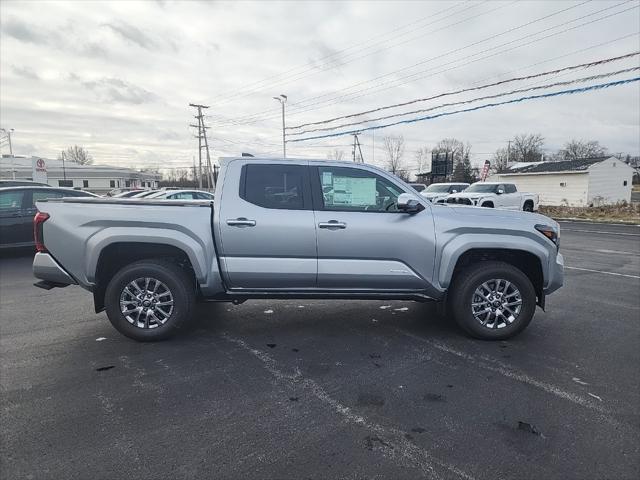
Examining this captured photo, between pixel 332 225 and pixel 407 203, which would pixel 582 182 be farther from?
pixel 332 225

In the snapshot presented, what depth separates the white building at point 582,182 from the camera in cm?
3316

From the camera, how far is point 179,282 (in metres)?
4.14

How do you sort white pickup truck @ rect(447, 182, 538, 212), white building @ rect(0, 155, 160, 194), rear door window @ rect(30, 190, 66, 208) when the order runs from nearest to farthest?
rear door window @ rect(30, 190, 66, 208) → white pickup truck @ rect(447, 182, 538, 212) → white building @ rect(0, 155, 160, 194)

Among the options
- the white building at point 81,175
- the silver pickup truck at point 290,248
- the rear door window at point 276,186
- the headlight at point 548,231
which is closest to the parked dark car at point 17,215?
the silver pickup truck at point 290,248

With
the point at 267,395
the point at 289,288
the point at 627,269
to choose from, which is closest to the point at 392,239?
the point at 289,288

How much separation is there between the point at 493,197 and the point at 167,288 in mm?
19791

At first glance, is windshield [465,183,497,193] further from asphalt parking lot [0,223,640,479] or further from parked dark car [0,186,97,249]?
parked dark car [0,186,97,249]

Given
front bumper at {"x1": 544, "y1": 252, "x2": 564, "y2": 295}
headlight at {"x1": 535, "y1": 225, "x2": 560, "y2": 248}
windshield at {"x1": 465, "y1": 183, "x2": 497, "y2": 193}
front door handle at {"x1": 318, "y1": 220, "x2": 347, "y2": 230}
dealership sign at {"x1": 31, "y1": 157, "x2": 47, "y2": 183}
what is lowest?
front bumper at {"x1": 544, "y1": 252, "x2": 564, "y2": 295}

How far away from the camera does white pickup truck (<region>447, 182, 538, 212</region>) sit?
19734 millimetres

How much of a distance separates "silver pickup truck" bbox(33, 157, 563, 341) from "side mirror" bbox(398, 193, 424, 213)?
1 centimetres

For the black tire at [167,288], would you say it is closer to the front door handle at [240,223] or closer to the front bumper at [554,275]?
the front door handle at [240,223]

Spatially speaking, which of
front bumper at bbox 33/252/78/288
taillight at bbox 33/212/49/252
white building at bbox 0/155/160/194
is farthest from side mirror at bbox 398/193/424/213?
white building at bbox 0/155/160/194

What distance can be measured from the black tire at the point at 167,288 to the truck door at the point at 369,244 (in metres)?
1.44

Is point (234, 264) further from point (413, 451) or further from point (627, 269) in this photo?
point (627, 269)
